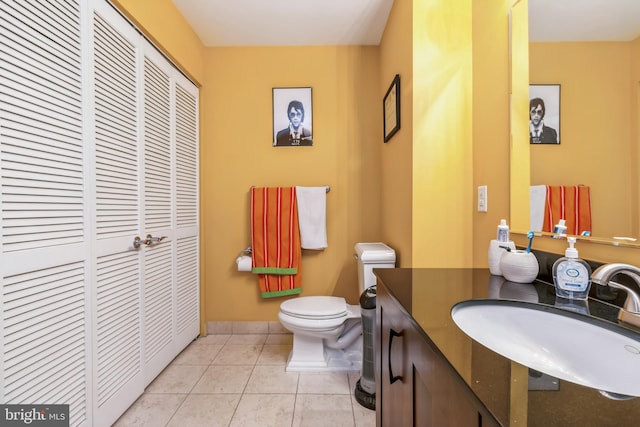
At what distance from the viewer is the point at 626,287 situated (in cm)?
59

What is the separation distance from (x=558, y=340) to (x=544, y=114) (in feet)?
2.28

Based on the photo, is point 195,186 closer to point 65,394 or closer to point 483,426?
point 65,394

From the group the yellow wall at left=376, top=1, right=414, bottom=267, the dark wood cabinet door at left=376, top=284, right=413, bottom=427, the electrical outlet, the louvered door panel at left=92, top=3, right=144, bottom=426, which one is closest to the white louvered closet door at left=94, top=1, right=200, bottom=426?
the louvered door panel at left=92, top=3, right=144, bottom=426

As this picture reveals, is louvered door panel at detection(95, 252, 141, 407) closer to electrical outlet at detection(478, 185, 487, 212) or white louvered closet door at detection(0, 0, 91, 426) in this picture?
white louvered closet door at detection(0, 0, 91, 426)

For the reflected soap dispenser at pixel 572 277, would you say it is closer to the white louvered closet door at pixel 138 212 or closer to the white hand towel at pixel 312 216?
the white hand towel at pixel 312 216

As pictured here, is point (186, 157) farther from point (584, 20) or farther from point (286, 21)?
point (584, 20)

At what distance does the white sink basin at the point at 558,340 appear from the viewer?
0.52m

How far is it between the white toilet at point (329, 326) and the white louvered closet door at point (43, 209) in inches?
40.9

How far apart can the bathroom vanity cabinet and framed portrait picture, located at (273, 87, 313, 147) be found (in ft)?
5.23

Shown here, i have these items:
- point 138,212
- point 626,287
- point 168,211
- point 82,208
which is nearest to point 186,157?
point 168,211

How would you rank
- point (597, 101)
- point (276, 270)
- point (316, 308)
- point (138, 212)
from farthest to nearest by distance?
point (276, 270), point (316, 308), point (138, 212), point (597, 101)

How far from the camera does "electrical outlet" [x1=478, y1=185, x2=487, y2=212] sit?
4.14 ft

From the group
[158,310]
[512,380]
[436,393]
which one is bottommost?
[158,310]

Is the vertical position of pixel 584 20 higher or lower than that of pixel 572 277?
higher
